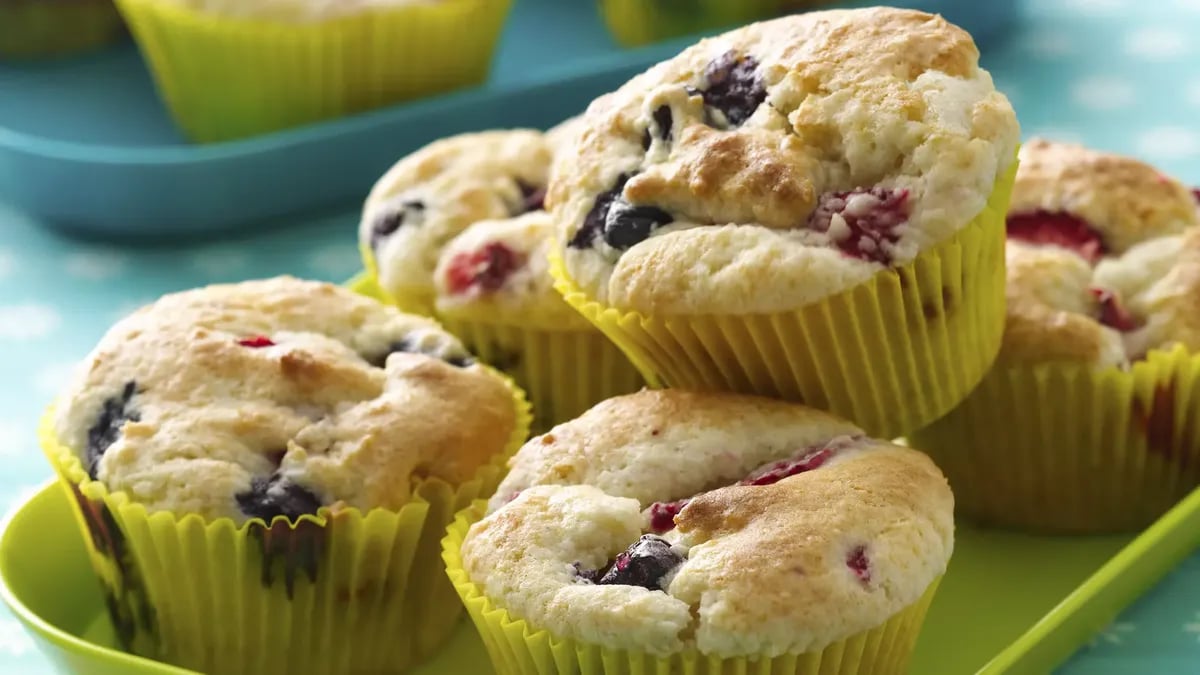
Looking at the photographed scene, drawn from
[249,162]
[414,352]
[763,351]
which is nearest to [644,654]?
[763,351]

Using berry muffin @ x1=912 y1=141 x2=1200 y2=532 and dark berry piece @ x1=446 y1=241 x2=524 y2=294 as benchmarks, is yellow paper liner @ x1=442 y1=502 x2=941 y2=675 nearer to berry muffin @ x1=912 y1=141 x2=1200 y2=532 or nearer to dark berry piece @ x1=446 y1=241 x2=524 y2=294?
berry muffin @ x1=912 y1=141 x2=1200 y2=532

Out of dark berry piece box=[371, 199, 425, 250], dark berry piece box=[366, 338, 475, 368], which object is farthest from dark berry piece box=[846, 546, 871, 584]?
dark berry piece box=[371, 199, 425, 250]

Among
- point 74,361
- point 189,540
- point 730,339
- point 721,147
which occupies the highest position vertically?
point 721,147

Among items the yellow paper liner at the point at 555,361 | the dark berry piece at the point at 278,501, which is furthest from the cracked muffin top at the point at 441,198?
the dark berry piece at the point at 278,501

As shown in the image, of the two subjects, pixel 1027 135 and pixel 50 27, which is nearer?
pixel 1027 135

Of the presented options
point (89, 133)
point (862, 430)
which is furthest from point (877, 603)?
point (89, 133)

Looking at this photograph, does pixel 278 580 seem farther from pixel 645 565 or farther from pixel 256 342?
pixel 645 565

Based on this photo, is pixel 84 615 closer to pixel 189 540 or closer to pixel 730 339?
pixel 189 540
